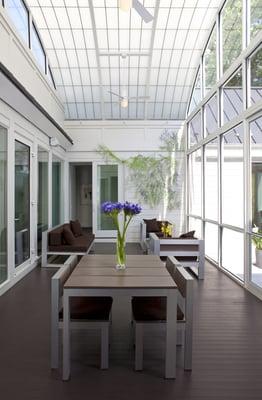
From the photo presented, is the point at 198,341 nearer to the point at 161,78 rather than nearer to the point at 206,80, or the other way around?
the point at 206,80

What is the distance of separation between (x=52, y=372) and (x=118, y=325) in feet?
4.03

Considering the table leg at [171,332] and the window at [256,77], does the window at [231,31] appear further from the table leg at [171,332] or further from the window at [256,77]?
the table leg at [171,332]

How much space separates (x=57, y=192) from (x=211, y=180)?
416 cm

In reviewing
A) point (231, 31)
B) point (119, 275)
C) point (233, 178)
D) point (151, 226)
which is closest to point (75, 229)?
point (151, 226)

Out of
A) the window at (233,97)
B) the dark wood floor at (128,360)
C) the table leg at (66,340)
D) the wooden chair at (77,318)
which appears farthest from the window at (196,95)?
the table leg at (66,340)

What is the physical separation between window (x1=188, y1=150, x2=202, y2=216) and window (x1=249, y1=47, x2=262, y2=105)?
12.0 feet

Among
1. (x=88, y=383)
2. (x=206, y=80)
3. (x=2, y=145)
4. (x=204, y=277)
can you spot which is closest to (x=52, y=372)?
(x=88, y=383)

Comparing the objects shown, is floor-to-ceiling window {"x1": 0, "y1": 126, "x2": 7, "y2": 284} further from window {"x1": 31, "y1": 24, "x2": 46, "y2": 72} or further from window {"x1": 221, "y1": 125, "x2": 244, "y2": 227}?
window {"x1": 221, "y1": 125, "x2": 244, "y2": 227}

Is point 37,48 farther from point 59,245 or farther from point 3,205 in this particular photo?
point 3,205

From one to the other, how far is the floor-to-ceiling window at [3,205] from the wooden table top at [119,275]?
1860 mm

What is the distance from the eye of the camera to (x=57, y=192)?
10.3 meters

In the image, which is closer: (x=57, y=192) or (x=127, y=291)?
(x=127, y=291)

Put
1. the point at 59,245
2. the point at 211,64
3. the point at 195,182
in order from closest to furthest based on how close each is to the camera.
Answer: the point at 59,245 → the point at 211,64 → the point at 195,182

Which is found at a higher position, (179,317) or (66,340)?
(179,317)
